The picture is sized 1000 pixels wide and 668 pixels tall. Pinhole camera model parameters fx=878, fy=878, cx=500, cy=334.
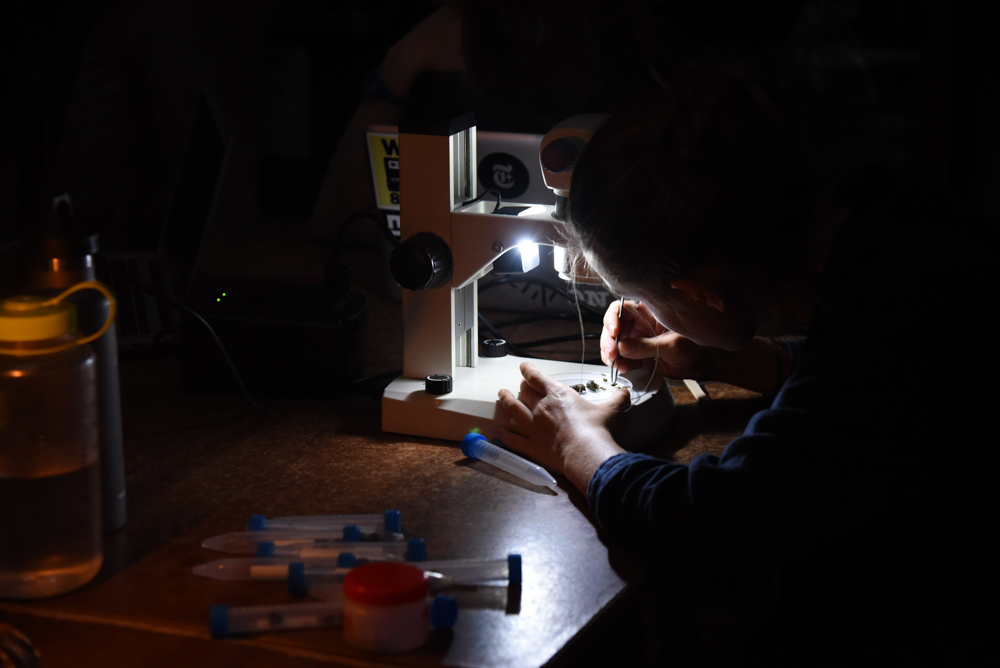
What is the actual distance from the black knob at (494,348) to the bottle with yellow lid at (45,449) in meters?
0.54

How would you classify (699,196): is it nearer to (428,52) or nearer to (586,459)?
(586,459)

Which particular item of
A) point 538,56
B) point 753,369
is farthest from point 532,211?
point 538,56

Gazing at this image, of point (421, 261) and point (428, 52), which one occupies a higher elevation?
point (428, 52)

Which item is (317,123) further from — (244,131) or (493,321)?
(493,321)

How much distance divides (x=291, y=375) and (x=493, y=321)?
43 centimetres

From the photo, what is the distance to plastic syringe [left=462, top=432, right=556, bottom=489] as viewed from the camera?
35.7 inches

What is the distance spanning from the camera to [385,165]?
150 cm

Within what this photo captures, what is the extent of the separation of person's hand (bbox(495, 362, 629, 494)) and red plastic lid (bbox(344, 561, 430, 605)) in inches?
9.8

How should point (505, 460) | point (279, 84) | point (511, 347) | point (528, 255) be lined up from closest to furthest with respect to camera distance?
point (505, 460) → point (528, 255) → point (511, 347) → point (279, 84)

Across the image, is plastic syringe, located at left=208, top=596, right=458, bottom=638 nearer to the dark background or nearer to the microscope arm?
the microscope arm

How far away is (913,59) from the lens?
3.48 meters

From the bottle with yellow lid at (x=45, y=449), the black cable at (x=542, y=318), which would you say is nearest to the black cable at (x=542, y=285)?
the black cable at (x=542, y=318)

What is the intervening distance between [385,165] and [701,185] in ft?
2.78

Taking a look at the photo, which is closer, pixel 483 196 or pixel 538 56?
pixel 483 196
